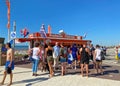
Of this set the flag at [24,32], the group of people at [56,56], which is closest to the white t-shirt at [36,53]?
the group of people at [56,56]

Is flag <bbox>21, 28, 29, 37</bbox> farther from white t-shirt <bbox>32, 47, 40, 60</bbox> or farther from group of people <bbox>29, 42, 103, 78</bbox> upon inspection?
white t-shirt <bbox>32, 47, 40, 60</bbox>

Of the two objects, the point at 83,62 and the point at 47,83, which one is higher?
the point at 83,62

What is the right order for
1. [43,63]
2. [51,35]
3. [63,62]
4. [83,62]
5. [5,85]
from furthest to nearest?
1. [51,35]
2. [43,63]
3. [63,62]
4. [83,62]
5. [5,85]

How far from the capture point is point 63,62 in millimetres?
12406

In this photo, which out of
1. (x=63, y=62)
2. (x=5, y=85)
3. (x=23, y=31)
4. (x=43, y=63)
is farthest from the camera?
(x=23, y=31)

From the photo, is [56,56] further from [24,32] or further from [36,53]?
[24,32]

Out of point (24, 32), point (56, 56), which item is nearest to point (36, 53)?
point (56, 56)

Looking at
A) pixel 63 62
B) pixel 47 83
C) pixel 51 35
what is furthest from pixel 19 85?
pixel 51 35

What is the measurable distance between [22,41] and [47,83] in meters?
13.1

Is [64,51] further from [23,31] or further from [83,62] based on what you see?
[23,31]

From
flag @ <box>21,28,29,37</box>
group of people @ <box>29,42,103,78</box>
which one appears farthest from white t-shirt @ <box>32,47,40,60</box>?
flag @ <box>21,28,29,37</box>

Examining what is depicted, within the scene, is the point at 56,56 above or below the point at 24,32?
below

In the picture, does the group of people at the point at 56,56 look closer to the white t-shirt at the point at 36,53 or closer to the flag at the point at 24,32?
the white t-shirt at the point at 36,53

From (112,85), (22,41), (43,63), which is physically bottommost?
(112,85)
